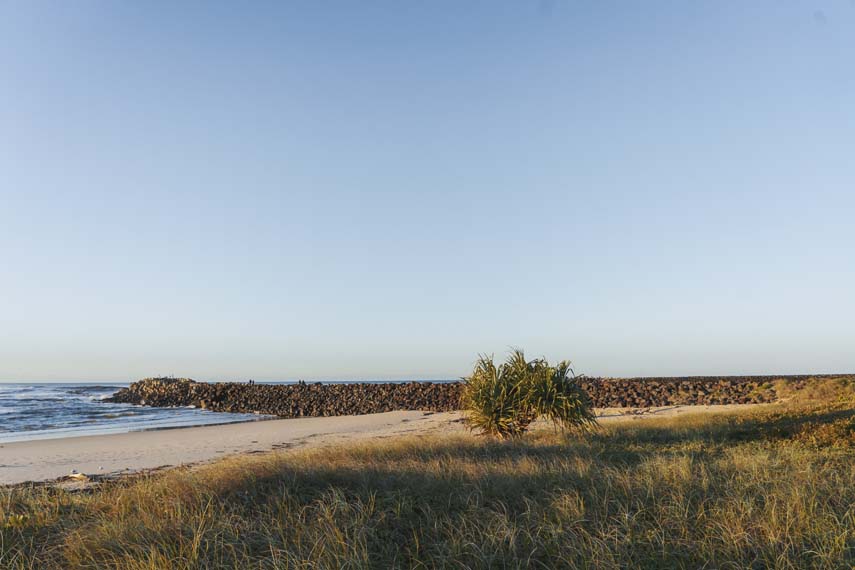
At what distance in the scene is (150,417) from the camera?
37.2 m

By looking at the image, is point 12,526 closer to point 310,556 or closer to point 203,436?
point 310,556

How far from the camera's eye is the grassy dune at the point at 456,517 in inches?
245

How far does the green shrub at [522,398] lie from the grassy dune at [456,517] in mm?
4793

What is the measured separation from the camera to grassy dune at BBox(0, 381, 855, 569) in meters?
A: 6.23

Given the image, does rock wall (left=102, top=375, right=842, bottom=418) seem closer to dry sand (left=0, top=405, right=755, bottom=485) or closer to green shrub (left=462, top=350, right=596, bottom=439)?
dry sand (left=0, top=405, right=755, bottom=485)

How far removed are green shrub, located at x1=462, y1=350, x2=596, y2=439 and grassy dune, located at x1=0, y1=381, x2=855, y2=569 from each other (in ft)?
15.7

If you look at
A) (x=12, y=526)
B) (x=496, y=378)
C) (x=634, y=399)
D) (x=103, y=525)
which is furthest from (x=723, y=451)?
(x=634, y=399)

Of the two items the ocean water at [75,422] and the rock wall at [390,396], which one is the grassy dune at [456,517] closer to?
the ocean water at [75,422]

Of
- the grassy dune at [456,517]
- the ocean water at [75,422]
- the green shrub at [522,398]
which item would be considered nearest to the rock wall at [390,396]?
the ocean water at [75,422]

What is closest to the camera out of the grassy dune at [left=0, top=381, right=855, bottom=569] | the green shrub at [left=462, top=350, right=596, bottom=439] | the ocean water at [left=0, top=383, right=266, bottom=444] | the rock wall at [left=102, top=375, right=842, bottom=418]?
the grassy dune at [left=0, top=381, right=855, bottom=569]

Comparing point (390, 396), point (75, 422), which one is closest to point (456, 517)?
point (75, 422)

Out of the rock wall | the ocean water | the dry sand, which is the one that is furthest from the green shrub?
the ocean water

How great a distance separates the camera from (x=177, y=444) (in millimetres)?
22016

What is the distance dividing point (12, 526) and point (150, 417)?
32.3 metres
